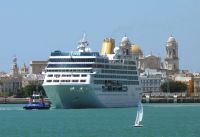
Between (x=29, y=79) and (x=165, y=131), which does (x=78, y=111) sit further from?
(x=29, y=79)

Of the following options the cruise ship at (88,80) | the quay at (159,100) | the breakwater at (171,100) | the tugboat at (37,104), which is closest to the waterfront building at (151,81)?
the quay at (159,100)

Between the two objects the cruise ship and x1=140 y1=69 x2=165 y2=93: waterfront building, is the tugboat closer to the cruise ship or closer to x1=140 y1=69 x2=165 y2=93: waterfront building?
the cruise ship

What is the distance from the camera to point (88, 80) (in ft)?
331

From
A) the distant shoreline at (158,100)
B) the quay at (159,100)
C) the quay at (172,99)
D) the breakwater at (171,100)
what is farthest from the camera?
the quay at (172,99)

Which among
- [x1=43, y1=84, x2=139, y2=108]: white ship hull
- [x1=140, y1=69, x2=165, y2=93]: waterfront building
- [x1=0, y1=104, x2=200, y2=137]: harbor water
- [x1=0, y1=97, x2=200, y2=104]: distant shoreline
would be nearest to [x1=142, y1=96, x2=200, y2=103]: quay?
[x1=0, y1=97, x2=200, y2=104]: distant shoreline

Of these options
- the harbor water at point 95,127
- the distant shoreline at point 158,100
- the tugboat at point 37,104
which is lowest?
the harbor water at point 95,127

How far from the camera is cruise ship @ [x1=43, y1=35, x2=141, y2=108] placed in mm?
99625

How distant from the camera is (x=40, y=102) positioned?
108438mm

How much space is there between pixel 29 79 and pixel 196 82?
105 ft

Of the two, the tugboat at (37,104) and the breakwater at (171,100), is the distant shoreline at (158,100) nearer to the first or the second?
the breakwater at (171,100)

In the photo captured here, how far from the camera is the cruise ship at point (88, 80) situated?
3922 inches

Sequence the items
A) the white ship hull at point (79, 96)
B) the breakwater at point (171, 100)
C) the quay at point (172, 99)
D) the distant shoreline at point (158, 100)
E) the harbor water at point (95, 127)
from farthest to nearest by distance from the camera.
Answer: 1. the quay at point (172, 99)
2. the breakwater at point (171, 100)
3. the distant shoreline at point (158, 100)
4. the white ship hull at point (79, 96)
5. the harbor water at point (95, 127)

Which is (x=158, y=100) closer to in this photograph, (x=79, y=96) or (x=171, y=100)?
(x=171, y=100)

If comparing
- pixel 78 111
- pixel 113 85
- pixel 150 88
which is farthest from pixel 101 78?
pixel 150 88
